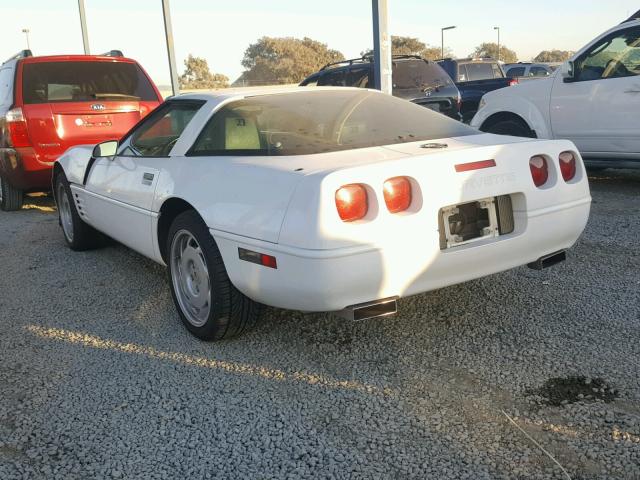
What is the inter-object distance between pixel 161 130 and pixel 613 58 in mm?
4877

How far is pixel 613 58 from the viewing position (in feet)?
21.8

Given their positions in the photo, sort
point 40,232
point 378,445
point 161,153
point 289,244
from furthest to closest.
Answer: point 40,232, point 161,153, point 289,244, point 378,445

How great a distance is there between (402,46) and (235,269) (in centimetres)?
6731

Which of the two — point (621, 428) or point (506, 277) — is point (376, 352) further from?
point (506, 277)

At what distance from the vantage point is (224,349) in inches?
132

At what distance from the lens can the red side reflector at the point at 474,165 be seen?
293cm

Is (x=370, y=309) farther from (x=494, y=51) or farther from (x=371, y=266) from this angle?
(x=494, y=51)

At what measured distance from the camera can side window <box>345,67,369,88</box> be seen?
32.9ft

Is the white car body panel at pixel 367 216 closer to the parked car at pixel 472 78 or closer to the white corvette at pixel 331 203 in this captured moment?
the white corvette at pixel 331 203

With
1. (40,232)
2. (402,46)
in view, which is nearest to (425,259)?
(40,232)

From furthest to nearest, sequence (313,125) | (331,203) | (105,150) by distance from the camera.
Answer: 1. (105,150)
2. (313,125)
3. (331,203)

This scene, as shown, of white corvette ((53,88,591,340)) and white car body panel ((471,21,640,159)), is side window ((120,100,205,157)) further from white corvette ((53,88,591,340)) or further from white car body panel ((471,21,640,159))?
white car body panel ((471,21,640,159))

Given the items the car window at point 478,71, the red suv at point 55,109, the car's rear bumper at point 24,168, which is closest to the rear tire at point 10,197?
the red suv at point 55,109

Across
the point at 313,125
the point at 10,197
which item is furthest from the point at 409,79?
the point at 313,125
